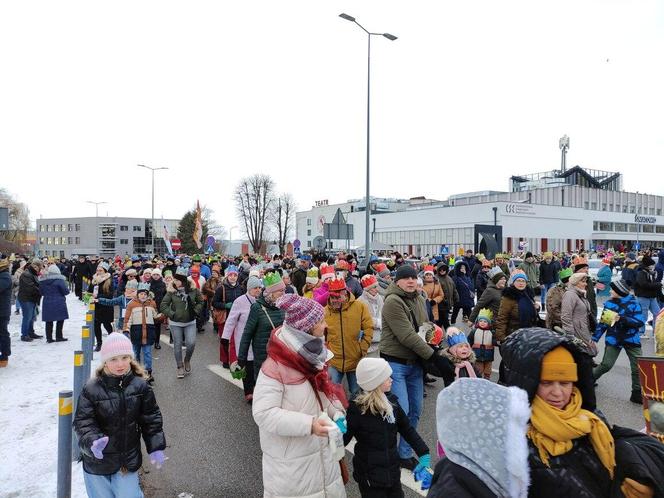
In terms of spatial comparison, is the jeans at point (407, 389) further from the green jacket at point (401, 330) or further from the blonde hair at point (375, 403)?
the blonde hair at point (375, 403)

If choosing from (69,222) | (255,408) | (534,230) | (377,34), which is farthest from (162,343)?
(69,222)

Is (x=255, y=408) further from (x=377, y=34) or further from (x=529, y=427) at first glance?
(x=377, y=34)

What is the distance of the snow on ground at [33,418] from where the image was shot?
457 cm

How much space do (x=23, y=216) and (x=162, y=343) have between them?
109305mm

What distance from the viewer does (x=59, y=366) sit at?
9086 mm

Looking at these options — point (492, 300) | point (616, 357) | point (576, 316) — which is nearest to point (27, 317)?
point (492, 300)

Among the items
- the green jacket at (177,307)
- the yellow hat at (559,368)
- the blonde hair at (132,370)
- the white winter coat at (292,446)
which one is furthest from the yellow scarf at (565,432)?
the green jacket at (177,307)

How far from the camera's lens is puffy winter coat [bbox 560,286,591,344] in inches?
270

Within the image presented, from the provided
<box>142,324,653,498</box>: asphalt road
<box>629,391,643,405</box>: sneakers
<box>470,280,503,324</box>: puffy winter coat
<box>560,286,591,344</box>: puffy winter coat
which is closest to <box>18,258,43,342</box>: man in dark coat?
<box>142,324,653,498</box>: asphalt road

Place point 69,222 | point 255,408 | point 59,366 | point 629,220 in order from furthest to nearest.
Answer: point 69,222
point 629,220
point 59,366
point 255,408

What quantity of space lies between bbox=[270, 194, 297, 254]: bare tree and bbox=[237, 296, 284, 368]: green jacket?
68.0 metres

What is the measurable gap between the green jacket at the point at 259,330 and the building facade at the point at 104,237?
345 feet

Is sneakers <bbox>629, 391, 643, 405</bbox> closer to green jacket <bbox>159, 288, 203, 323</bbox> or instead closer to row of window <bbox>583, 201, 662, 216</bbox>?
green jacket <bbox>159, 288, 203, 323</bbox>

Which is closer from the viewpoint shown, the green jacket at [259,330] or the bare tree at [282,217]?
the green jacket at [259,330]
